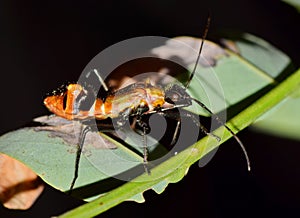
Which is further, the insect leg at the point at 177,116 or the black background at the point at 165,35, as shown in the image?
the black background at the point at 165,35

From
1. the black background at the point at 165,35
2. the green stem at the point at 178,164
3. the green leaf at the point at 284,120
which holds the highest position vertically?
the green stem at the point at 178,164

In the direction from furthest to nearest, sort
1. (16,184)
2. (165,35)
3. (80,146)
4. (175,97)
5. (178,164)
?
(165,35) → (175,97) → (80,146) → (16,184) → (178,164)

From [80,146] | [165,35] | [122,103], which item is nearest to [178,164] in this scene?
[80,146]

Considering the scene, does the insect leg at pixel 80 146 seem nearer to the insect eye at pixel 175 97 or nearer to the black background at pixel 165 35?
the insect eye at pixel 175 97

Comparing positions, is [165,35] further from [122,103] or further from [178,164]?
[178,164]

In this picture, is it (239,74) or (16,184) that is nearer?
(16,184)

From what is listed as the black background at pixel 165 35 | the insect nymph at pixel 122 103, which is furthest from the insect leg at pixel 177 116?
the black background at pixel 165 35

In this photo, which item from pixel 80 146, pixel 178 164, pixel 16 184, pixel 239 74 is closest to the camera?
pixel 178 164

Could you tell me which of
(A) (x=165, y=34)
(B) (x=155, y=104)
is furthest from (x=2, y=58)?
(B) (x=155, y=104)
